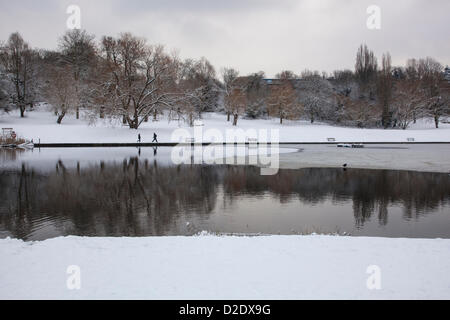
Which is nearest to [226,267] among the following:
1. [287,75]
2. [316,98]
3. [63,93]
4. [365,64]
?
[63,93]

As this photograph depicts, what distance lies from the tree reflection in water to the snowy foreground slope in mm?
2405

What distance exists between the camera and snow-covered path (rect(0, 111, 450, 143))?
146ft

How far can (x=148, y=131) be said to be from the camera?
4831 centimetres

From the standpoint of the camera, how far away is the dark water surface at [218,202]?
413 inches

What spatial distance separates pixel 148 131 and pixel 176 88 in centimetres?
704

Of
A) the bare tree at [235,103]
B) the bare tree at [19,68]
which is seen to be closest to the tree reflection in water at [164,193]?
the bare tree at [235,103]

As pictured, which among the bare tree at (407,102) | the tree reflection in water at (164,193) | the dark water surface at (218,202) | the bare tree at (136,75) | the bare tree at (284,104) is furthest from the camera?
the bare tree at (407,102)

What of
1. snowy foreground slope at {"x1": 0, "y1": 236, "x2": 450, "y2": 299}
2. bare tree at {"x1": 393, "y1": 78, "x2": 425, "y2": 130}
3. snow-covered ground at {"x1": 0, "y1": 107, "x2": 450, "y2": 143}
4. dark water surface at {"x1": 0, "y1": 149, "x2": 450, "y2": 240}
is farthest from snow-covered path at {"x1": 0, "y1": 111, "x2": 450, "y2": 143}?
snowy foreground slope at {"x1": 0, "y1": 236, "x2": 450, "y2": 299}

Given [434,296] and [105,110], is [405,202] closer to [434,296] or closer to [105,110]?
[434,296]

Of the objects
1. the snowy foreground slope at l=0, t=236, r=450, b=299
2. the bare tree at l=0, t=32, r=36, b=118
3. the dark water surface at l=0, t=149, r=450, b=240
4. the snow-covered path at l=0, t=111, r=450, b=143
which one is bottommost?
the dark water surface at l=0, t=149, r=450, b=240

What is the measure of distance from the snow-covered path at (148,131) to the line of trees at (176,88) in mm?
1874

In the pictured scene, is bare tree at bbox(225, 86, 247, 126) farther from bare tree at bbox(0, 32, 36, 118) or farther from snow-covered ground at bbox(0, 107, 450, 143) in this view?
bare tree at bbox(0, 32, 36, 118)

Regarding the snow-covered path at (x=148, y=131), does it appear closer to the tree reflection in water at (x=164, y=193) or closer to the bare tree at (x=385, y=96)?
the bare tree at (x=385, y=96)

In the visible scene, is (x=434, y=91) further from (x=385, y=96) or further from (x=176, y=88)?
(x=176, y=88)
